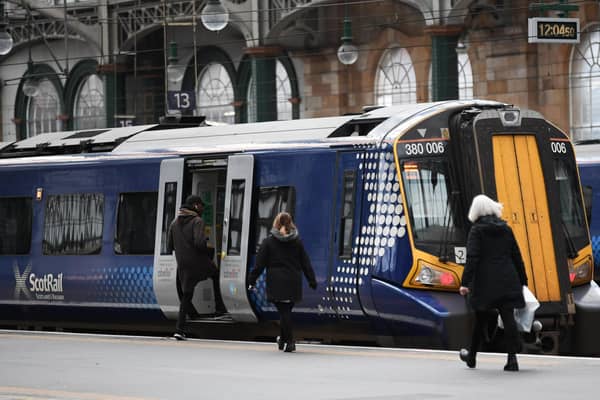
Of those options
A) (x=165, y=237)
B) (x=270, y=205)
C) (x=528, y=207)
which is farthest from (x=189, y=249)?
(x=528, y=207)

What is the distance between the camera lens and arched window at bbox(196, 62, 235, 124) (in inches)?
1668

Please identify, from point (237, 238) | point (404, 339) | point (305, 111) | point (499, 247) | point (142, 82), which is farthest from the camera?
point (142, 82)

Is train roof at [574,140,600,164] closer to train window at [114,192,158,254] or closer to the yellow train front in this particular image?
the yellow train front

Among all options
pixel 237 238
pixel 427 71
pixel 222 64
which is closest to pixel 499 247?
pixel 237 238

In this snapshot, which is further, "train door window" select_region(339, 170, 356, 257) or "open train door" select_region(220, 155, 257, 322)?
"open train door" select_region(220, 155, 257, 322)

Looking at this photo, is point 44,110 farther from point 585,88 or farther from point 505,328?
point 505,328

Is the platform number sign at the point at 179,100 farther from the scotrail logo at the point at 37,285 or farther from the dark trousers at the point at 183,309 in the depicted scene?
the dark trousers at the point at 183,309

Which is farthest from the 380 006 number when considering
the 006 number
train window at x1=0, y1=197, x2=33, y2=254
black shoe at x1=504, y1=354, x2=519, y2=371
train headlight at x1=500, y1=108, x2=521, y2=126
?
train window at x1=0, y1=197, x2=33, y2=254

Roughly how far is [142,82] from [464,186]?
95.6 ft

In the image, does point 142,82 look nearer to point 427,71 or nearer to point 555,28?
point 427,71

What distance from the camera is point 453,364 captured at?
13227 mm

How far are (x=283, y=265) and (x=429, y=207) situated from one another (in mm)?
1666

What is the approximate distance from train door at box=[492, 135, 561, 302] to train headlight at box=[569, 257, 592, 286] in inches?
19.7

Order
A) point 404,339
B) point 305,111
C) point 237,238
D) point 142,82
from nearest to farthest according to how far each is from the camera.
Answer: point 404,339
point 237,238
point 305,111
point 142,82
